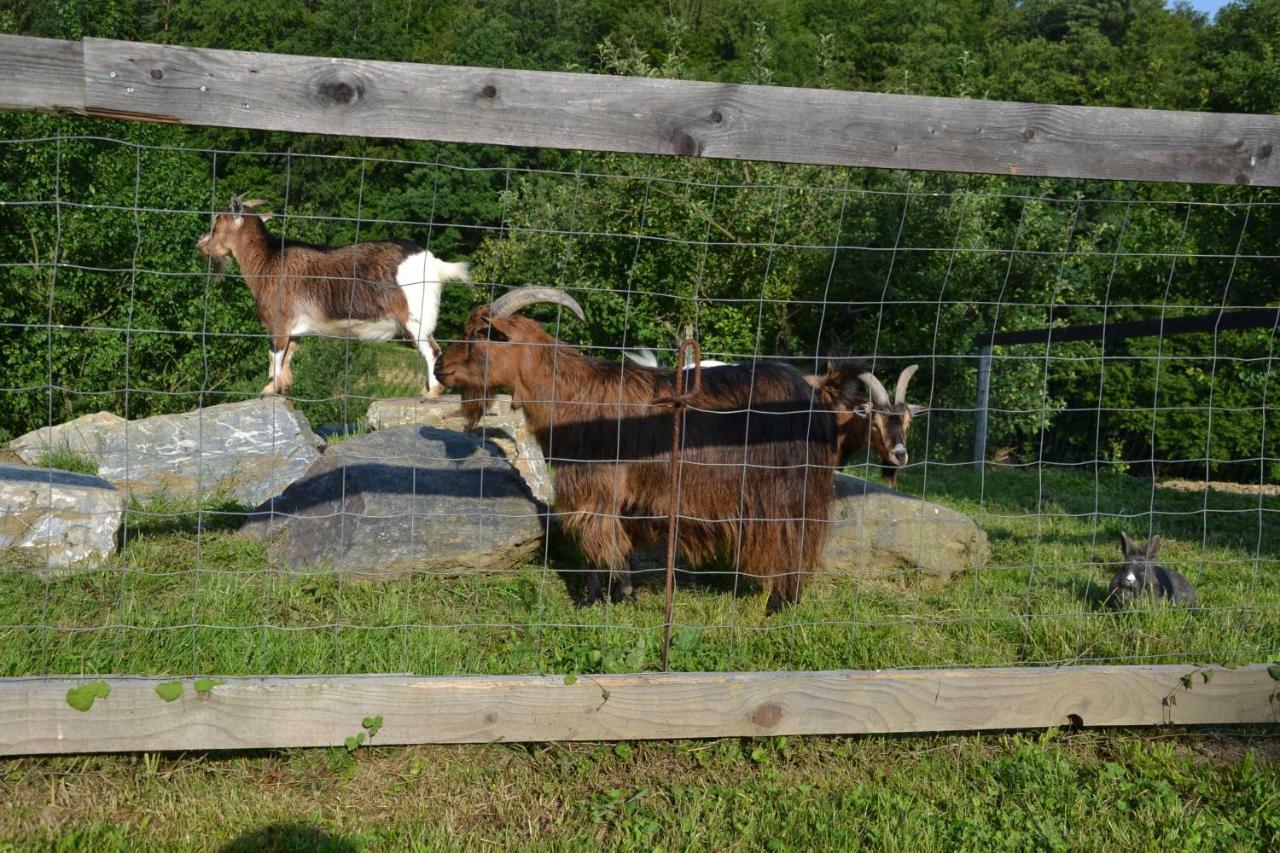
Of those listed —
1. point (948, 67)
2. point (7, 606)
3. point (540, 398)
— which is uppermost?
point (948, 67)

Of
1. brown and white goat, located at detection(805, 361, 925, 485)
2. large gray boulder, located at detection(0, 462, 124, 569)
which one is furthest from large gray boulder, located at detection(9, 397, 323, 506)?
brown and white goat, located at detection(805, 361, 925, 485)

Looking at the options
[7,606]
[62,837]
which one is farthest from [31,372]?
[62,837]

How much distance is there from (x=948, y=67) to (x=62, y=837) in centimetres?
3544

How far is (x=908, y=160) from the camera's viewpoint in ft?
12.1

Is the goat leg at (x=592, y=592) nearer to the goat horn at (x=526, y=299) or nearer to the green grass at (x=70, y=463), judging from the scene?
the goat horn at (x=526, y=299)

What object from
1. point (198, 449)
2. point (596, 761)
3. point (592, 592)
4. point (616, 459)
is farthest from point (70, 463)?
point (596, 761)

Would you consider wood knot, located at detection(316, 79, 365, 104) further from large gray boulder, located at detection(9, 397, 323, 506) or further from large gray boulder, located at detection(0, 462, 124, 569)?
large gray boulder, located at detection(9, 397, 323, 506)

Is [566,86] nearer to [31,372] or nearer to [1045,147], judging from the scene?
[1045,147]

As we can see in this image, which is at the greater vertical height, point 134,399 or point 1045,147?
point 1045,147

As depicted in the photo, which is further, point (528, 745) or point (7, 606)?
point (7, 606)

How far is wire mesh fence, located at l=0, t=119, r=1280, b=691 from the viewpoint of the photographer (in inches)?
167

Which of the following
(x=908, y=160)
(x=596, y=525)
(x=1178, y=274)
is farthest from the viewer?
(x=1178, y=274)

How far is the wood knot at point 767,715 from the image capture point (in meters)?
3.79

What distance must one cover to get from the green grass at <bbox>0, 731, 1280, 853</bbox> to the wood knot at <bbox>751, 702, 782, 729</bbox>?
0.42ft
